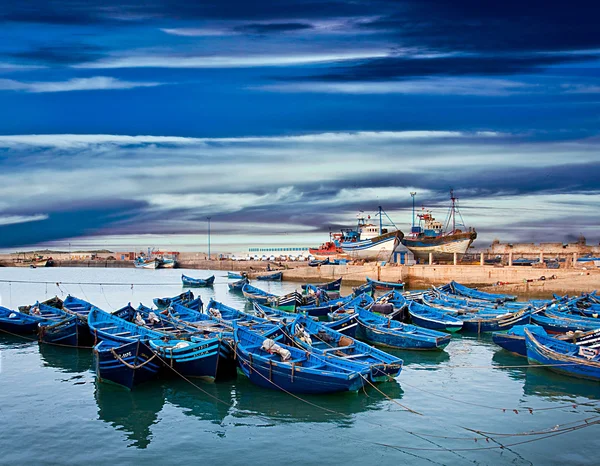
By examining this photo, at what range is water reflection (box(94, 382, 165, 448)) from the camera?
15801 mm

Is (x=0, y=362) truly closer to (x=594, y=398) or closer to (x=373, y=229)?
(x=594, y=398)

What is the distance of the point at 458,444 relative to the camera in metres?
14.6

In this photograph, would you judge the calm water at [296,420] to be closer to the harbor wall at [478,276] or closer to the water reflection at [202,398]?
the water reflection at [202,398]

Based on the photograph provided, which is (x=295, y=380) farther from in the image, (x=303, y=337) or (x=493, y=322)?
(x=493, y=322)

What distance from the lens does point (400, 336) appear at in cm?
2642

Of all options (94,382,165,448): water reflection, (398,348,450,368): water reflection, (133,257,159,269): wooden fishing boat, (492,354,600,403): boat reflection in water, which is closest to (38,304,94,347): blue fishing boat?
(94,382,165,448): water reflection

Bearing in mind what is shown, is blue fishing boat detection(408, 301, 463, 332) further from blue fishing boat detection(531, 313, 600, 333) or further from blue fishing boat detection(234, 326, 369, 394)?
blue fishing boat detection(234, 326, 369, 394)

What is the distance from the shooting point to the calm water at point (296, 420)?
46.2ft

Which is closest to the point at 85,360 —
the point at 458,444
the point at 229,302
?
the point at 458,444

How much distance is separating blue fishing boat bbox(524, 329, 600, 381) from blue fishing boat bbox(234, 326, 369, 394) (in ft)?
25.8

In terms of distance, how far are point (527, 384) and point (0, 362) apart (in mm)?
22685

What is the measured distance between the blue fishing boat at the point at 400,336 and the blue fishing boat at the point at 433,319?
3.71 meters

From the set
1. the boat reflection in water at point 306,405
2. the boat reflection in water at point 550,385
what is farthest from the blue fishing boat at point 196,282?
the boat reflection in water at point 306,405

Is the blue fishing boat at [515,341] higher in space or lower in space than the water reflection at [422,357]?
higher
